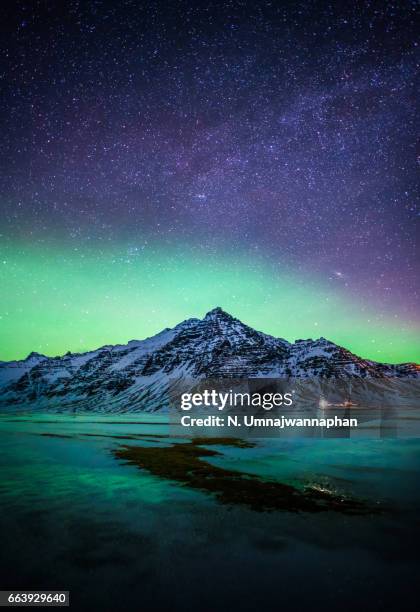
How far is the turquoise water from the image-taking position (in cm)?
574

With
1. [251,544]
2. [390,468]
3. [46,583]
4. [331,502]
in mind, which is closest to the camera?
[46,583]

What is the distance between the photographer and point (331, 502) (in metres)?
10.7

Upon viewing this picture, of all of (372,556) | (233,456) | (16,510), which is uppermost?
(372,556)

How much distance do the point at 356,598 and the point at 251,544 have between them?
2583 mm

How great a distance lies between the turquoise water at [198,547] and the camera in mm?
5742

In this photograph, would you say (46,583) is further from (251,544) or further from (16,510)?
(16,510)

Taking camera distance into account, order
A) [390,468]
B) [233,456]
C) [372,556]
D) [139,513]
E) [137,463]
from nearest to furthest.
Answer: [372,556] → [139,513] → [390,468] → [137,463] → [233,456]

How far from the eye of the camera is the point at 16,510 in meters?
10.2

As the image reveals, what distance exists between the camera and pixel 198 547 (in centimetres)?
753

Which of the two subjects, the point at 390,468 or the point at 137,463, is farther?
the point at 137,463

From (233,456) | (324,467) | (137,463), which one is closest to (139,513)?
(137,463)

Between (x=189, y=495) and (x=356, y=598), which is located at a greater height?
(x=356, y=598)

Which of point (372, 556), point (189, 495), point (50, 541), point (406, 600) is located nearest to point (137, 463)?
point (189, 495)

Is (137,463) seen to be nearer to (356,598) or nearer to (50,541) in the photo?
(50,541)
